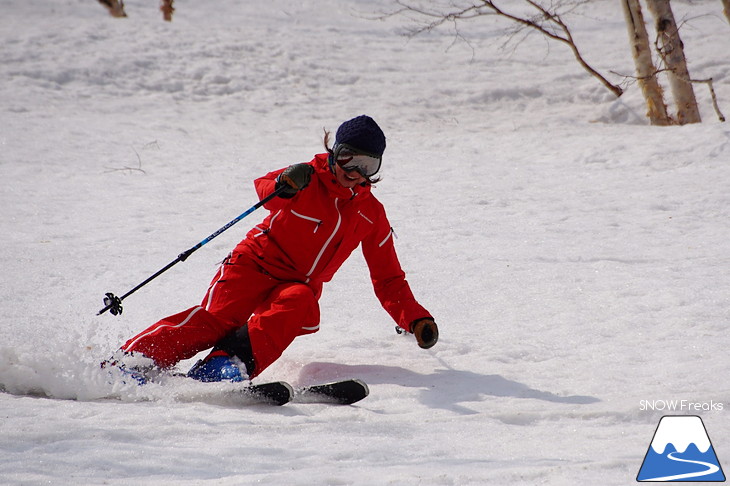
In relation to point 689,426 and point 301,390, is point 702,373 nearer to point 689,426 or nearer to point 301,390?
point 689,426

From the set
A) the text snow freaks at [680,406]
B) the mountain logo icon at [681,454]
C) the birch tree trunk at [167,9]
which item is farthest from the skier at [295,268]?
the birch tree trunk at [167,9]

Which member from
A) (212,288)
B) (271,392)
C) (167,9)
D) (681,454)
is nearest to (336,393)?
(271,392)

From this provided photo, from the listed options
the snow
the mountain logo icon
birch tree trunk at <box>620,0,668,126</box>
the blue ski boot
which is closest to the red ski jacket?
the snow

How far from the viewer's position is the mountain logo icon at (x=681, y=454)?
2.38m

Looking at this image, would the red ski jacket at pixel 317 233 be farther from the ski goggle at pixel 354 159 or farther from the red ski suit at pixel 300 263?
the ski goggle at pixel 354 159

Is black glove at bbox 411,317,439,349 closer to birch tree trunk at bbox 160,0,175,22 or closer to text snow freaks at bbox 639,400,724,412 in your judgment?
text snow freaks at bbox 639,400,724,412

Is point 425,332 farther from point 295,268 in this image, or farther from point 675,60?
point 675,60

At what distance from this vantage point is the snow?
8.79ft

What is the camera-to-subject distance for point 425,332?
378 centimetres

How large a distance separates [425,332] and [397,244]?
2.34 meters

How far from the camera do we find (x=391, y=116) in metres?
10.6

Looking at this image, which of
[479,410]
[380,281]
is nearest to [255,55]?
[380,281]

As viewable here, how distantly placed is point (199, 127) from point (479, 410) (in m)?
7.39

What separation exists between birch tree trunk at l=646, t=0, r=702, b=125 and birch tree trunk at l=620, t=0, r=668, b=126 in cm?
31
